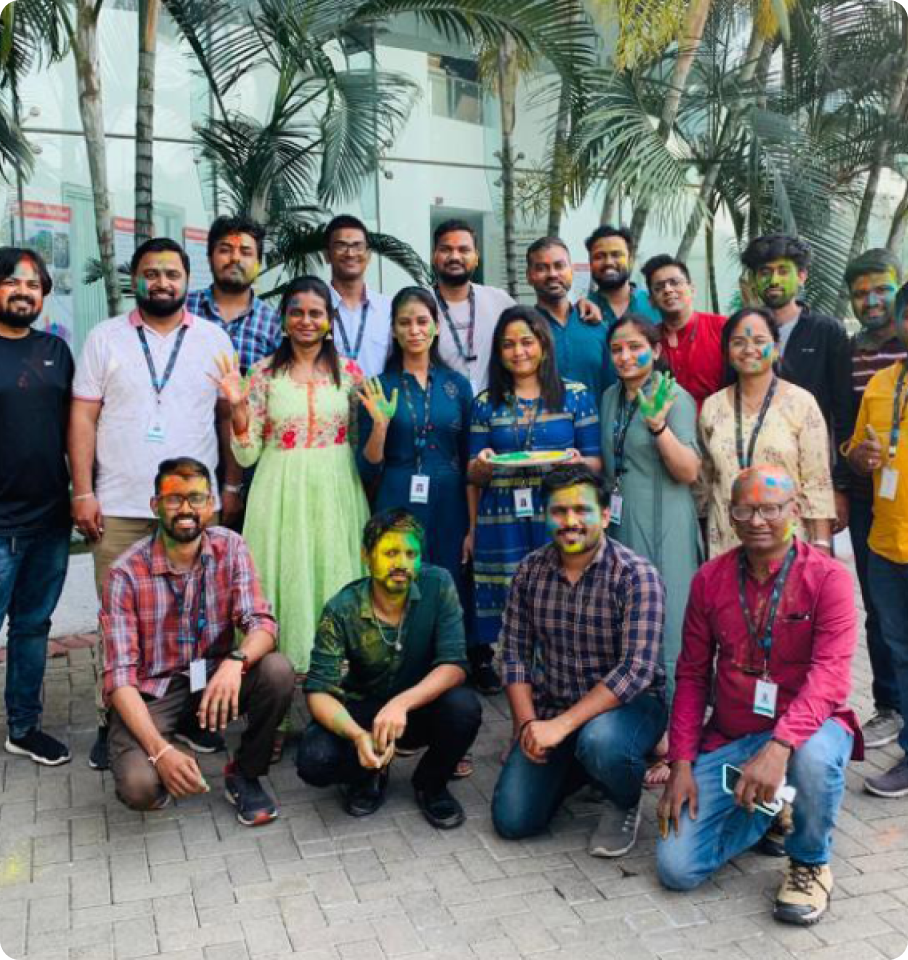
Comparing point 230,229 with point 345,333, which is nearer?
point 230,229

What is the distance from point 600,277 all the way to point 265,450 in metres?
1.92

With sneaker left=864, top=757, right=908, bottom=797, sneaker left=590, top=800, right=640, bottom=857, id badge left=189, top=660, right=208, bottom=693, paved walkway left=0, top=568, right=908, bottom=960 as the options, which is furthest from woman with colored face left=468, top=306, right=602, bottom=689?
sneaker left=864, top=757, right=908, bottom=797

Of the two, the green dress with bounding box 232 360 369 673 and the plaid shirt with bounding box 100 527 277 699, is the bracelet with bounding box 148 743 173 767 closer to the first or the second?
the plaid shirt with bounding box 100 527 277 699

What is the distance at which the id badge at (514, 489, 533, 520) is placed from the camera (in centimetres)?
464

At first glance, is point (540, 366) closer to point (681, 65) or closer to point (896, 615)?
point (896, 615)

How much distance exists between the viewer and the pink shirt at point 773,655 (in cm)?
334

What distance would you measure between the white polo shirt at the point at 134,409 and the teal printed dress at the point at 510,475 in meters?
1.24

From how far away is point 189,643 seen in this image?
4035 millimetres

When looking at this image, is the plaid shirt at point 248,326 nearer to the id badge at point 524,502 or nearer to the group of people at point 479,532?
the group of people at point 479,532

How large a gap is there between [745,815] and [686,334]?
225cm

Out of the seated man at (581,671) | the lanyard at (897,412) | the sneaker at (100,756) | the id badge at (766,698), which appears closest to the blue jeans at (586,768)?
the seated man at (581,671)

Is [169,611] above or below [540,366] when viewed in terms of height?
below

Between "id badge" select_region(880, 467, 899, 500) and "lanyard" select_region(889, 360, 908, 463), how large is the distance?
0.05m

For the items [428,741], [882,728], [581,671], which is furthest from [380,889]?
[882,728]
